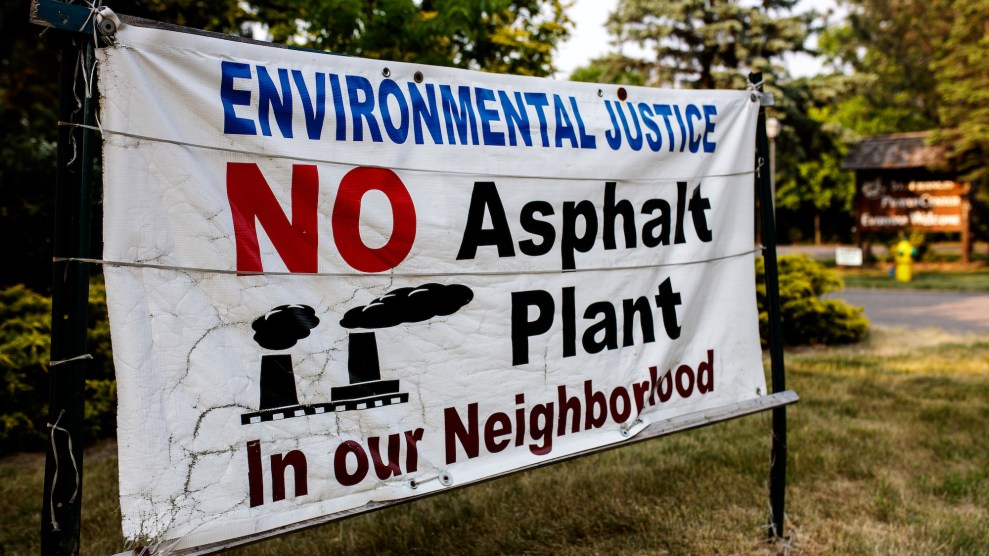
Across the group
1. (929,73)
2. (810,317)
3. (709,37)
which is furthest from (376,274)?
(929,73)

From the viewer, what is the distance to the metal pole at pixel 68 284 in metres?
1.87

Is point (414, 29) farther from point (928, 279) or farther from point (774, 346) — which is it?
point (928, 279)

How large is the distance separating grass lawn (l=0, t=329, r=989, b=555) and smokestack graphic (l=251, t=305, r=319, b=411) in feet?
5.08

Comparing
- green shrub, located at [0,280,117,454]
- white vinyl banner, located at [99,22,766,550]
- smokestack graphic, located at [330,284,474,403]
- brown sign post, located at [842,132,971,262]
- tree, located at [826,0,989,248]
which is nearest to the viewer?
white vinyl banner, located at [99,22,766,550]

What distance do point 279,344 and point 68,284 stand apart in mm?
577

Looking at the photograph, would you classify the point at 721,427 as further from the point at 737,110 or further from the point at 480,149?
the point at 480,149

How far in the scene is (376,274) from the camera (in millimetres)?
2348

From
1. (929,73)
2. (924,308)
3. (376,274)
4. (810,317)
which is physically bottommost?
(924,308)

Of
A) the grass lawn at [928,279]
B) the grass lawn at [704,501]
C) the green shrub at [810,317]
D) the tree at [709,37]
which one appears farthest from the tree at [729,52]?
the grass lawn at [704,501]

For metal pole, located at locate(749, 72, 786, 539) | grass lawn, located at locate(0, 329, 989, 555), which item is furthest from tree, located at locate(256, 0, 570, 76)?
grass lawn, located at locate(0, 329, 989, 555)

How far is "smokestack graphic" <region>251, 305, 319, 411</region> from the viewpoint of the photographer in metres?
2.15

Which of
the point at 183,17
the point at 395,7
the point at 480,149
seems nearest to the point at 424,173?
the point at 480,149

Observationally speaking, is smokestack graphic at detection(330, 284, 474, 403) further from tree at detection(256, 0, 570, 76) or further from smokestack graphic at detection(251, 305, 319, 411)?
tree at detection(256, 0, 570, 76)

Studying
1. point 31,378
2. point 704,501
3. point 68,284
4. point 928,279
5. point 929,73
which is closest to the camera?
point 68,284
